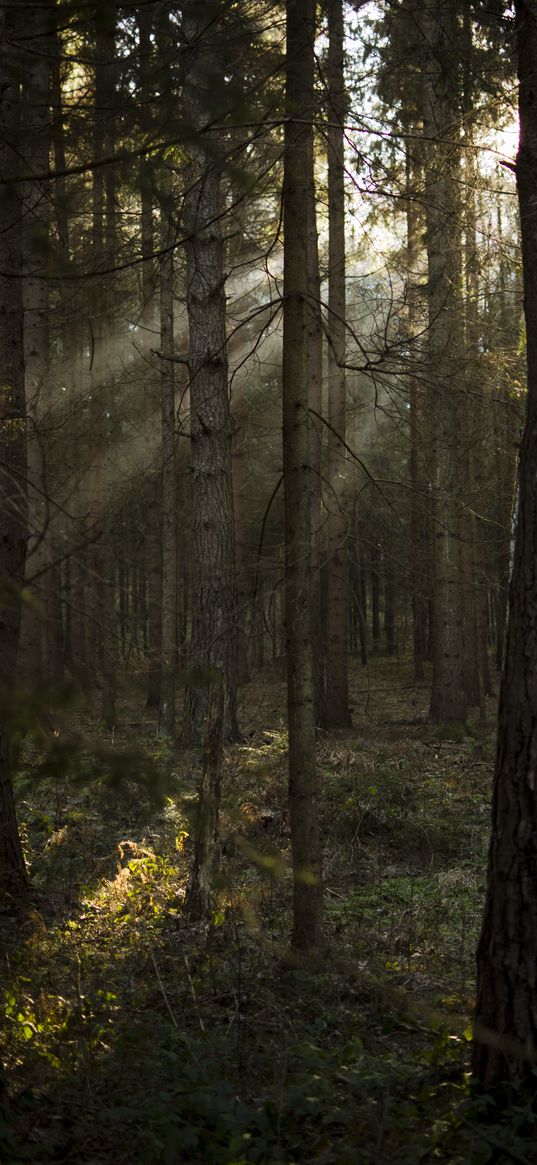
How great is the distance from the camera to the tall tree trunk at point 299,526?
597 cm

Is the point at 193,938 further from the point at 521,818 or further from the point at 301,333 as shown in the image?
the point at 301,333

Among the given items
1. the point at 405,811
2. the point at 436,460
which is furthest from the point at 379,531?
the point at 405,811

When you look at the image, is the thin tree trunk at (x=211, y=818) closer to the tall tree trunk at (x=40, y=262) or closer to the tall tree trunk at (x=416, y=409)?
the tall tree trunk at (x=40, y=262)

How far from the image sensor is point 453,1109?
3.92 metres

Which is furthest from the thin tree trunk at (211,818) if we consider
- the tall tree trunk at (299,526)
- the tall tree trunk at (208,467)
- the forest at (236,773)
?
the tall tree trunk at (208,467)

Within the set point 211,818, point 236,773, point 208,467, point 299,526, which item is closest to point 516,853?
point 299,526

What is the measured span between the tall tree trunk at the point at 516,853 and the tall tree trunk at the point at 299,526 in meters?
2.00

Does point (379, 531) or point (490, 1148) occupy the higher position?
point (379, 531)

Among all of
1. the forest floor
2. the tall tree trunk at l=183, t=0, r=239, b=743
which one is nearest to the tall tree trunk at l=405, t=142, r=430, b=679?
the tall tree trunk at l=183, t=0, r=239, b=743

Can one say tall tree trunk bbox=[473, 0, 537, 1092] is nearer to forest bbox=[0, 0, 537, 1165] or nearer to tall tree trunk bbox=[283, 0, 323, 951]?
forest bbox=[0, 0, 537, 1165]

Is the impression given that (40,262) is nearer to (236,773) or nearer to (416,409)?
(236,773)

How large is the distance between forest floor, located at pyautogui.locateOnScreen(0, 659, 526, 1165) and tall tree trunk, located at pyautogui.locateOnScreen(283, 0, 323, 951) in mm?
300

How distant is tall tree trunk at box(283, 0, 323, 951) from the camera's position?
5969mm

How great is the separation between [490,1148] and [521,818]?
1253 millimetres
